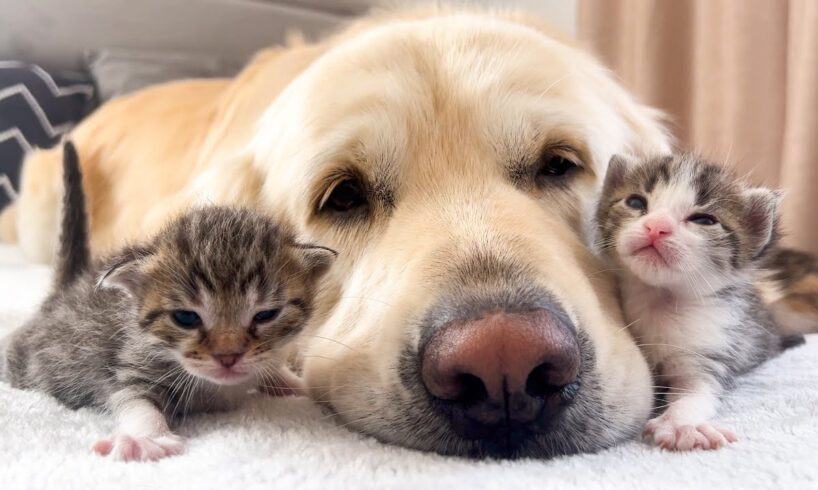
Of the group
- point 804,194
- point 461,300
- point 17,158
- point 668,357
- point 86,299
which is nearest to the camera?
point 461,300

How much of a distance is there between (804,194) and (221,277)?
2.43 meters

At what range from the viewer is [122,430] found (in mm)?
1180

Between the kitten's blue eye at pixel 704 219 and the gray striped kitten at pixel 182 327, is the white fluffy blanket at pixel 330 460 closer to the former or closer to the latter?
the gray striped kitten at pixel 182 327

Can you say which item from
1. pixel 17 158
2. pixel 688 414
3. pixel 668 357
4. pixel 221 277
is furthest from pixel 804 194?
pixel 17 158

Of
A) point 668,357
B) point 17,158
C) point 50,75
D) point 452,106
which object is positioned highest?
point 452,106

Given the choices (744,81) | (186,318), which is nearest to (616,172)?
(186,318)

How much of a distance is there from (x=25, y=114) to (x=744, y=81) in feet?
12.4

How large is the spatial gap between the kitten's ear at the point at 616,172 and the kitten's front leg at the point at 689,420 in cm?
42

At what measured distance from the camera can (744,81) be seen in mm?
3082

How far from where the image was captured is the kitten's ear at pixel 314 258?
1.33 metres

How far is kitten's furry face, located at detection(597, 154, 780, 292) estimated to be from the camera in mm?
1358

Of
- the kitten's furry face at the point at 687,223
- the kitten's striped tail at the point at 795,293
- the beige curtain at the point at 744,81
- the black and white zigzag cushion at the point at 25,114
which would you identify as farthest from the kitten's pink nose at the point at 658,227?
the black and white zigzag cushion at the point at 25,114

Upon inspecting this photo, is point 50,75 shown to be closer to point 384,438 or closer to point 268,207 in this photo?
point 268,207

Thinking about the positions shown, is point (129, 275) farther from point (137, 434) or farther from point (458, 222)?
point (458, 222)
